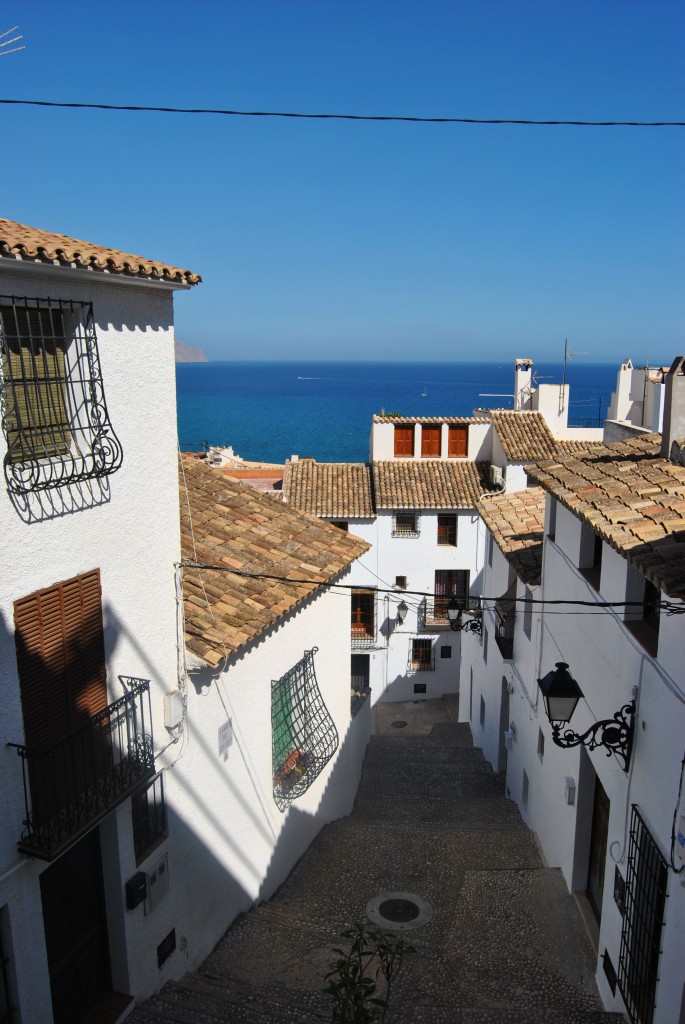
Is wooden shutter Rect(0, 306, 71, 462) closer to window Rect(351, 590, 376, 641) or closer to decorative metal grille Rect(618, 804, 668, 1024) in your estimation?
decorative metal grille Rect(618, 804, 668, 1024)

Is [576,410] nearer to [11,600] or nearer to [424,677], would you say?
[424,677]

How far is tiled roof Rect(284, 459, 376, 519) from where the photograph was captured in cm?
2983

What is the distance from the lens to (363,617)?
1230 inches

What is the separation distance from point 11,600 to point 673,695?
5594 millimetres

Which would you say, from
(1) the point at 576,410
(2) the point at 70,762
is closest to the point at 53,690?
(2) the point at 70,762

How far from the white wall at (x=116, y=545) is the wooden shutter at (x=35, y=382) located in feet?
0.71

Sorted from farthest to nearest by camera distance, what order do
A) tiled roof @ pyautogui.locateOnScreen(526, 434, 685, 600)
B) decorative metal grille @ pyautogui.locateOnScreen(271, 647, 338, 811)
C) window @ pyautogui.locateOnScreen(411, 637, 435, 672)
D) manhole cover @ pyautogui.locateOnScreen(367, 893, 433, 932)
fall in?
window @ pyautogui.locateOnScreen(411, 637, 435, 672)
decorative metal grille @ pyautogui.locateOnScreen(271, 647, 338, 811)
manhole cover @ pyautogui.locateOnScreen(367, 893, 433, 932)
tiled roof @ pyautogui.locateOnScreen(526, 434, 685, 600)

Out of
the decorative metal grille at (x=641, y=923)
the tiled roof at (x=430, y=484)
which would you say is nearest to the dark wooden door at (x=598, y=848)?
the decorative metal grille at (x=641, y=923)

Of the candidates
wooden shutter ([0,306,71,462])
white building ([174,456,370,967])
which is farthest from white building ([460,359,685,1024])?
wooden shutter ([0,306,71,462])

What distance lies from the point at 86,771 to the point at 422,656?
82.3 feet

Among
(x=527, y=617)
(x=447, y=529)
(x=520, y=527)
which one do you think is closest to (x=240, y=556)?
(x=527, y=617)

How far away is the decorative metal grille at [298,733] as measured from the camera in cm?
1191

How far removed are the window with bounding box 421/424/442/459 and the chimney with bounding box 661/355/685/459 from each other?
21.8 meters

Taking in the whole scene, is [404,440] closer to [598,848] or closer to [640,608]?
[598,848]
